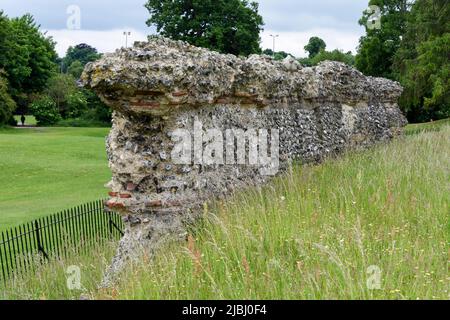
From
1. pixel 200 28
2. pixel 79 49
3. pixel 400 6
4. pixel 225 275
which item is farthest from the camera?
pixel 79 49

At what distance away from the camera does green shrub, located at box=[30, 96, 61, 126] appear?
57.5 meters

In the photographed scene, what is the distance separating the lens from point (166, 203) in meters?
7.09

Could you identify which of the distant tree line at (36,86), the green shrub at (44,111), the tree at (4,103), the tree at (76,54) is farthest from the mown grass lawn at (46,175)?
the tree at (76,54)

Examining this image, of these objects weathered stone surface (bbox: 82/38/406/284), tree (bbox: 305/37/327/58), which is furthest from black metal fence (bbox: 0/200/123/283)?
tree (bbox: 305/37/327/58)

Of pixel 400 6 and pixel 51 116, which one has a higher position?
pixel 400 6

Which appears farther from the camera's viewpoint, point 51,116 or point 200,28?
point 51,116

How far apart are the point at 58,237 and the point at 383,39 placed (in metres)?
38.7

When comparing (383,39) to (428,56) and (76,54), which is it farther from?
(76,54)

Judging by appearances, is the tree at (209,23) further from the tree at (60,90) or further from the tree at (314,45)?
the tree at (314,45)

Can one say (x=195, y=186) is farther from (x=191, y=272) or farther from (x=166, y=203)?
(x=191, y=272)

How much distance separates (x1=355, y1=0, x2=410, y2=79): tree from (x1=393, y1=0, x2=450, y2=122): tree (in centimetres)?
427

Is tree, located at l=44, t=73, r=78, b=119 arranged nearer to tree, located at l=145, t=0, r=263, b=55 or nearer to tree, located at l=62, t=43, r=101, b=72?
tree, located at l=145, t=0, r=263, b=55

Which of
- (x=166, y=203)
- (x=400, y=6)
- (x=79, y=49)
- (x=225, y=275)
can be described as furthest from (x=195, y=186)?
(x=79, y=49)
